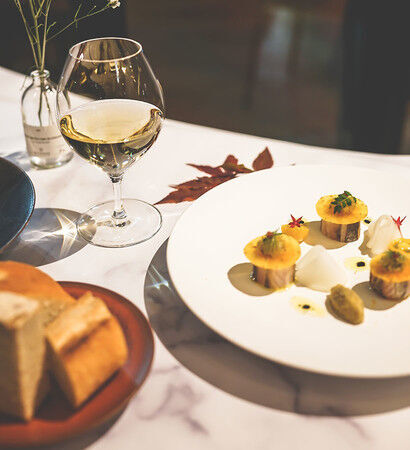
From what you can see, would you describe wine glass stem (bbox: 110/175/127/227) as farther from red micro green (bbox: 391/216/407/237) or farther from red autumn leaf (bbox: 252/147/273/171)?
red micro green (bbox: 391/216/407/237)

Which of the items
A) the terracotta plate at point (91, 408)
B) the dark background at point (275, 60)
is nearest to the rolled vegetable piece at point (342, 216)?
the terracotta plate at point (91, 408)

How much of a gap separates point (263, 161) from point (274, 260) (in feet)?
1.52

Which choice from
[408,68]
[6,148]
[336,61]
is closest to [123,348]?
[6,148]

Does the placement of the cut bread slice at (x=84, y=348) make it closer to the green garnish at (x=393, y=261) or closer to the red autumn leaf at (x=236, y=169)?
the green garnish at (x=393, y=261)

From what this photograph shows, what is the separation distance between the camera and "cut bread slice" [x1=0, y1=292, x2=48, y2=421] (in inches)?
20.4

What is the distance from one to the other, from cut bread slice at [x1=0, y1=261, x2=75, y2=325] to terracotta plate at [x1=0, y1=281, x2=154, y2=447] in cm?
9

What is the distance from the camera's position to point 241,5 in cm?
458

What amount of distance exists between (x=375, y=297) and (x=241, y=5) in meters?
4.24

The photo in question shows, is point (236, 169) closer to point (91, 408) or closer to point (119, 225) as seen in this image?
point (119, 225)

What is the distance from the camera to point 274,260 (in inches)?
30.7

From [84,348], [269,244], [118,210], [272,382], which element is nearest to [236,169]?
[118,210]

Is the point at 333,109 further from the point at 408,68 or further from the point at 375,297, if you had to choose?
the point at 375,297

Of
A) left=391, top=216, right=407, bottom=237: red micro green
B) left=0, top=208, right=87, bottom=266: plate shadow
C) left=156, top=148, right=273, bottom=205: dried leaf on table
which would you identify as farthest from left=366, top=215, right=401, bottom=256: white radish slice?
left=0, top=208, right=87, bottom=266: plate shadow

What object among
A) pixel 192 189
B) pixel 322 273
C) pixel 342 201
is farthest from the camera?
pixel 192 189
